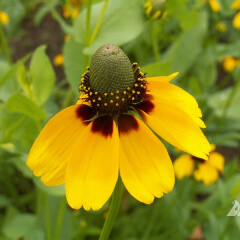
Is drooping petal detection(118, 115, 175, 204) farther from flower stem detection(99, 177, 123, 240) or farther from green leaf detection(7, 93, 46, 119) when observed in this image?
green leaf detection(7, 93, 46, 119)

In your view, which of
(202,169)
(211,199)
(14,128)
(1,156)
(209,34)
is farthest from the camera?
(209,34)

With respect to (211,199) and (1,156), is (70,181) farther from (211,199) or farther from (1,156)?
(211,199)

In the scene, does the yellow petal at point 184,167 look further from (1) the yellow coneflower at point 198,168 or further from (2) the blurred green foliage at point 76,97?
(2) the blurred green foliage at point 76,97

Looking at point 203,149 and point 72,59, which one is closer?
point 203,149

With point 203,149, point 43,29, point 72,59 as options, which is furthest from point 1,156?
point 43,29

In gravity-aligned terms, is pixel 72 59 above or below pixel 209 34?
above

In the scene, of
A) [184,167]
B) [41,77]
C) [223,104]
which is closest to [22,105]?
[41,77]
